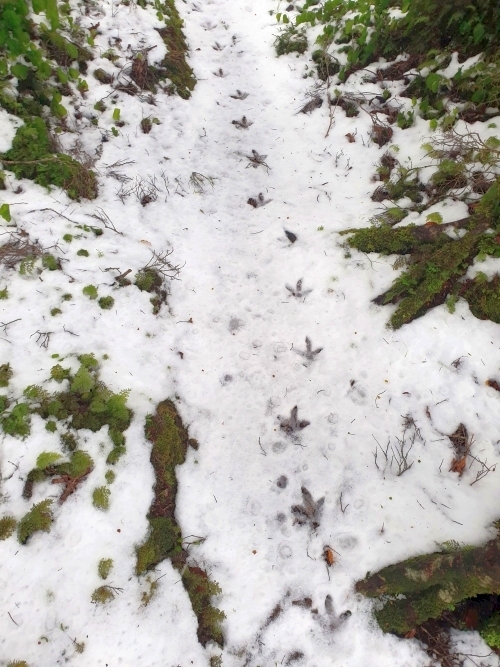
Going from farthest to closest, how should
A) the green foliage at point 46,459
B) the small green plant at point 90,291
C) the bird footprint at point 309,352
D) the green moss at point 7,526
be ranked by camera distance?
the bird footprint at point 309,352
the small green plant at point 90,291
the green foliage at point 46,459
the green moss at point 7,526

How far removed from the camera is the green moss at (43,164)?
491 centimetres

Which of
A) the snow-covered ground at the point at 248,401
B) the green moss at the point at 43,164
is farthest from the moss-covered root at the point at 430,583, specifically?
the green moss at the point at 43,164

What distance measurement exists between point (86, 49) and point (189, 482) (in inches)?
Result: 278

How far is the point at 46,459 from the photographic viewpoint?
135 inches

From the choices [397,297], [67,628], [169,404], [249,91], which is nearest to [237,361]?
[169,404]

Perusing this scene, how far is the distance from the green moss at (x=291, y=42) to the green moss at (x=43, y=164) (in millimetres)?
5387

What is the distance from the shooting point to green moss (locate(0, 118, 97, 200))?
16.1ft

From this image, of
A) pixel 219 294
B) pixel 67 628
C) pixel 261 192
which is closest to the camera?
pixel 67 628

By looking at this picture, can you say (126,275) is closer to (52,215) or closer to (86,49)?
(52,215)

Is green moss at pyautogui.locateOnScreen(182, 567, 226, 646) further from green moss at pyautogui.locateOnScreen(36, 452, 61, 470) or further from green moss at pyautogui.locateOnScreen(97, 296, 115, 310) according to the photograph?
green moss at pyautogui.locateOnScreen(97, 296, 115, 310)

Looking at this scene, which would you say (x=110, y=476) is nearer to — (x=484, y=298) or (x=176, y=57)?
(x=484, y=298)

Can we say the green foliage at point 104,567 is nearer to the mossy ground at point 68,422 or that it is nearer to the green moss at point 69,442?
the mossy ground at point 68,422

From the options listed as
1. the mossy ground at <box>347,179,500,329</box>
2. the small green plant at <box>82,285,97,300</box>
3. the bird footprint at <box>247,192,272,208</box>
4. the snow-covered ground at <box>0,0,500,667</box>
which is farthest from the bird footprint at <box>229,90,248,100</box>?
the small green plant at <box>82,285,97,300</box>

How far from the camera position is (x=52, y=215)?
15.9ft
